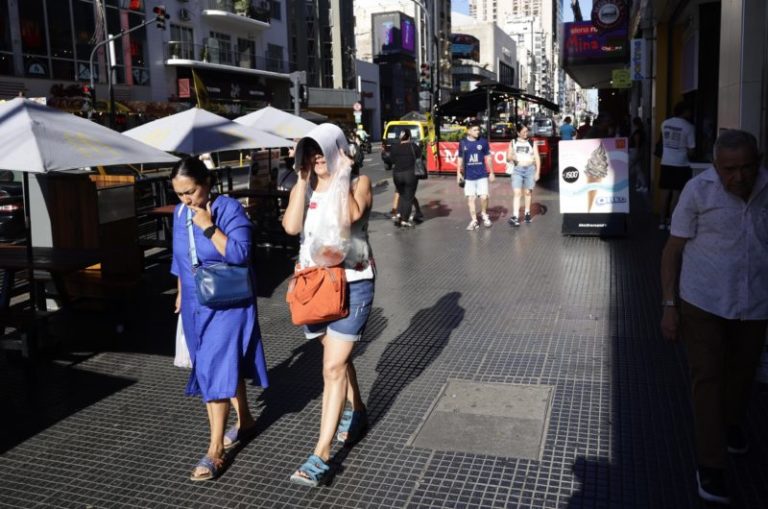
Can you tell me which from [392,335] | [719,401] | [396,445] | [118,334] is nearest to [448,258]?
[392,335]

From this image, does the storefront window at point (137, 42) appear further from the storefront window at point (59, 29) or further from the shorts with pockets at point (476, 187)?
the shorts with pockets at point (476, 187)

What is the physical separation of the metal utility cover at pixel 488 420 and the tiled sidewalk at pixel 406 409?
90 mm

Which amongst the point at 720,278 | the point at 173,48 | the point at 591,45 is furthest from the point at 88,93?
the point at 720,278

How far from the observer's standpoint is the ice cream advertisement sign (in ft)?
34.8

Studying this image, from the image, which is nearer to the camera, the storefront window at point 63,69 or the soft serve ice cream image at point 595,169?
the soft serve ice cream image at point 595,169

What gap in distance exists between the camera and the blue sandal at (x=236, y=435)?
4.19 m

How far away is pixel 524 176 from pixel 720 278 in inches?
357

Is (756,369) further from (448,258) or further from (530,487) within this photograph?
(448,258)

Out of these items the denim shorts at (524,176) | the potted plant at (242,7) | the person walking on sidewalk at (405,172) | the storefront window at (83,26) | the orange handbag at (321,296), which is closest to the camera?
the orange handbag at (321,296)

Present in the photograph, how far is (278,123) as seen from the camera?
11.4 meters

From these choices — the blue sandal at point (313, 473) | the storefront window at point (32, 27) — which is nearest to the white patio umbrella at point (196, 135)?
the blue sandal at point (313, 473)

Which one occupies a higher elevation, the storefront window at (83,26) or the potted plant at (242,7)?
the potted plant at (242,7)

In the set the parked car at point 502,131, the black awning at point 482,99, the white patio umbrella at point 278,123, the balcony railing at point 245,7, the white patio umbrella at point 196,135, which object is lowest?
the white patio umbrella at point 196,135

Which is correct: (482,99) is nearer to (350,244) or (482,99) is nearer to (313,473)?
(350,244)
